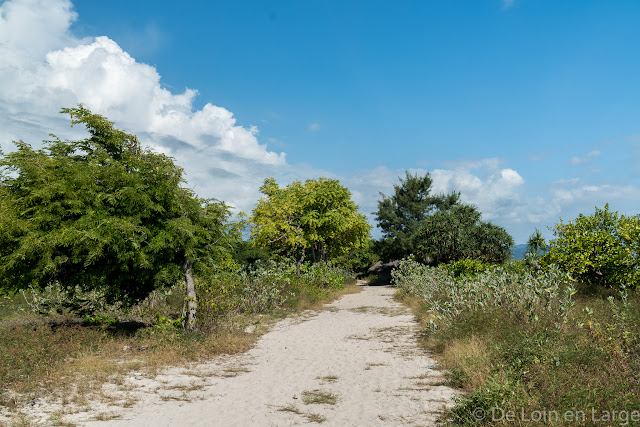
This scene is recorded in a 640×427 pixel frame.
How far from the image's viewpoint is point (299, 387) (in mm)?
7418

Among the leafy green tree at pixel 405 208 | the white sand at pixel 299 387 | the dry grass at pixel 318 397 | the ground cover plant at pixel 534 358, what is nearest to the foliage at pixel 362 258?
the leafy green tree at pixel 405 208

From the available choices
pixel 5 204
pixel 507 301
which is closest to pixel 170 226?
pixel 5 204

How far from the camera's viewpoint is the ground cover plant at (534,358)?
4602mm

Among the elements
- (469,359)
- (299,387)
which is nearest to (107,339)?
(299,387)

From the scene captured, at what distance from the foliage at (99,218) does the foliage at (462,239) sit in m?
23.4

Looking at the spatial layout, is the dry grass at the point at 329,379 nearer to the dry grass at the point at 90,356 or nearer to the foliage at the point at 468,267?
the dry grass at the point at 90,356

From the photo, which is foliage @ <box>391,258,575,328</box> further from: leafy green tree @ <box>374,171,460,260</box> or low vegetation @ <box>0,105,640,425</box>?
leafy green tree @ <box>374,171,460,260</box>

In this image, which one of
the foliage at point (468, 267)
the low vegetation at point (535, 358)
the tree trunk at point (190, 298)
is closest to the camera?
the low vegetation at point (535, 358)

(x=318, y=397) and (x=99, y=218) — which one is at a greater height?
(x=99, y=218)

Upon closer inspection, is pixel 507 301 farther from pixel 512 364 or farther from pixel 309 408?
pixel 309 408

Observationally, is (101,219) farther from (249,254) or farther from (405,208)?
(405,208)

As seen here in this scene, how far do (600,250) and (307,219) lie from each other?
16.5 metres

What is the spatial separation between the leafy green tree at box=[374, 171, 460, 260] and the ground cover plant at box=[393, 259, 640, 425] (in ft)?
101

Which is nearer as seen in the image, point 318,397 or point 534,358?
point 534,358
